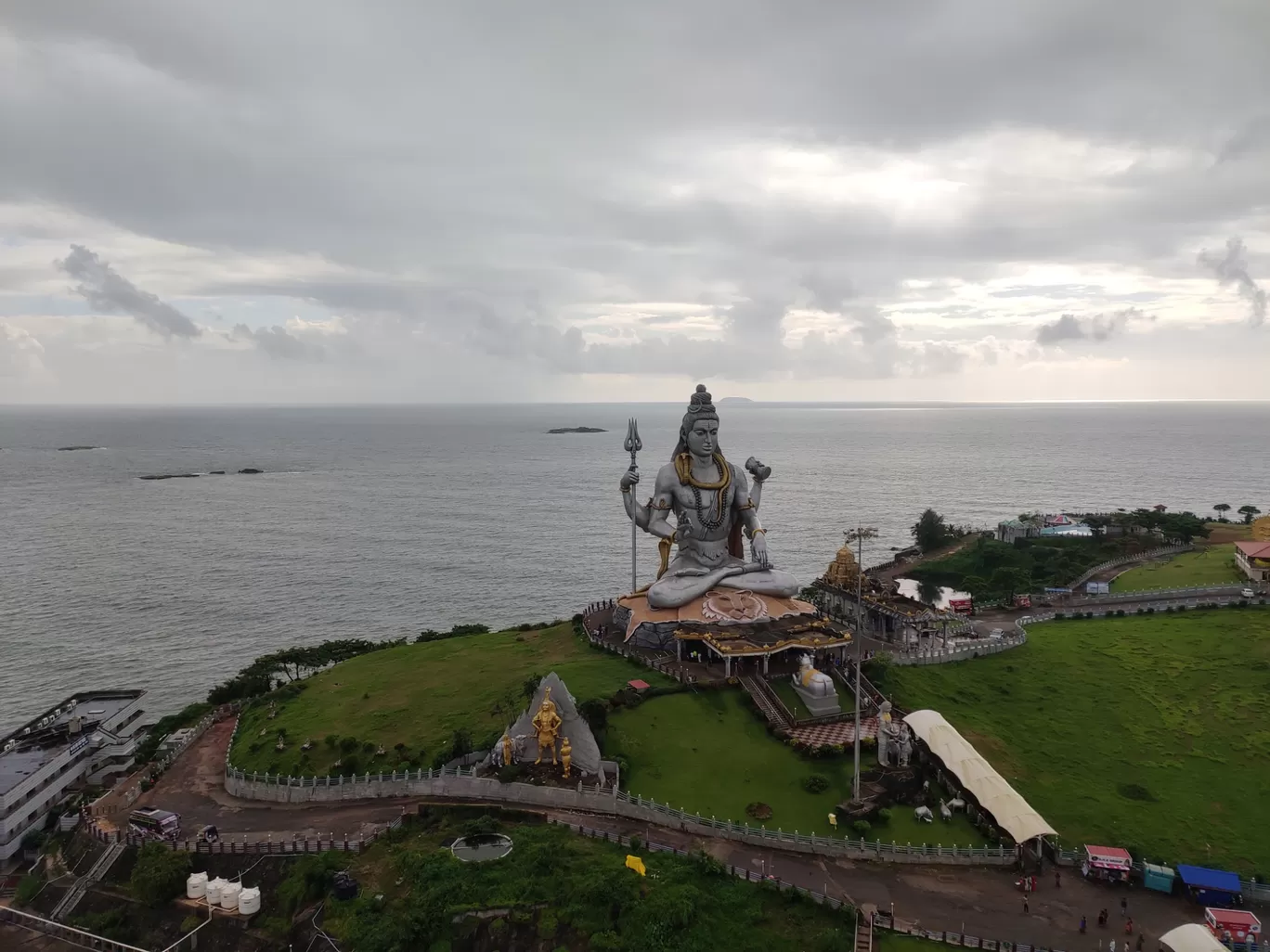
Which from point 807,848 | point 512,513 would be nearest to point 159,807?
point 807,848

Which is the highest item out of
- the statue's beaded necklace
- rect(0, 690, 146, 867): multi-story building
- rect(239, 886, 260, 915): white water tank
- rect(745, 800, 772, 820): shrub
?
the statue's beaded necklace

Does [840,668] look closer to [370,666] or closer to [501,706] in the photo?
[501,706]

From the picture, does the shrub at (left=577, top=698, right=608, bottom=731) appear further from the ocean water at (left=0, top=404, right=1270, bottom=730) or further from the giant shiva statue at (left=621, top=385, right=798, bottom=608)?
the ocean water at (left=0, top=404, right=1270, bottom=730)

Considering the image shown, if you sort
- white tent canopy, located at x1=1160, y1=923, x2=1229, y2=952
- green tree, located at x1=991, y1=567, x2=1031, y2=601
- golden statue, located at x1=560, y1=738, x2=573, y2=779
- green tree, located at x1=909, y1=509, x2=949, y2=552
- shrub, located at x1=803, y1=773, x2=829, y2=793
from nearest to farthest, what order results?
1. white tent canopy, located at x1=1160, y1=923, x2=1229, y2=952
2. shrub, located at x1=803, y1=773, x2=829, y2=793
3. golden statue, located at x1=560, y1=738, x2=573, y2=779
4. green tree, located at x1=991, y1=567, x2=1031, y2=601
5. green tree, located at x1=909, y1=509, x2=949, y2=552

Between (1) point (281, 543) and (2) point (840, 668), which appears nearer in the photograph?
(2) point (840, 668)

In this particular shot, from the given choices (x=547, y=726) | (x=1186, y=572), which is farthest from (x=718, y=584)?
(x=1186, y=572)

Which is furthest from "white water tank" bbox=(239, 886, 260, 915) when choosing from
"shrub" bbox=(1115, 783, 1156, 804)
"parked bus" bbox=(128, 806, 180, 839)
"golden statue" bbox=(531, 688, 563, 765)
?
"shrub" bbox=(1115, 783, 1156, 804)
